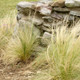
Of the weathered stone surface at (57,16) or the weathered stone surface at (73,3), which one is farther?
the weathered stone surface at (57,16)

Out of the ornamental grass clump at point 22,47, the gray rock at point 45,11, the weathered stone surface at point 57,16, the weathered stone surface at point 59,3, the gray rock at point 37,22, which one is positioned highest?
the weathered stone surface at point 59,3

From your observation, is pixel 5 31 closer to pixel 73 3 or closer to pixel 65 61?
pixel 73 3

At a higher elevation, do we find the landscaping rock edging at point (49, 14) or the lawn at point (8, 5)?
the landscaping rock edging at point (49, 14)

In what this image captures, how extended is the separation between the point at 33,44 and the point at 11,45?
1.28ft

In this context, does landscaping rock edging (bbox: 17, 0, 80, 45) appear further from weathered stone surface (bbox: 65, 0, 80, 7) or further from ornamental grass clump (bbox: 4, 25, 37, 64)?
ornamental grass clump (bbox: 4, 25, 37, 64)

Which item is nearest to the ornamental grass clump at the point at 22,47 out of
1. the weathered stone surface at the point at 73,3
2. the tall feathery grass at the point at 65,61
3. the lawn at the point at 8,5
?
the weathered stone surface at the point at 73,3

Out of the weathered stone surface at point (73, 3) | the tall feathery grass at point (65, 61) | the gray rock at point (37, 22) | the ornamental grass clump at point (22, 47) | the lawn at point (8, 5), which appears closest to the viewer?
the tall feathery grass at point (65, 61)

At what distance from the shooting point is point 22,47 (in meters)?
4.26

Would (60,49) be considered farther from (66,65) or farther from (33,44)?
(33,44)

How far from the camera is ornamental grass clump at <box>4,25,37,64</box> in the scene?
4.28 meters

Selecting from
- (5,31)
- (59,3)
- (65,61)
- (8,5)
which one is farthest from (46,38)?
(8,5)

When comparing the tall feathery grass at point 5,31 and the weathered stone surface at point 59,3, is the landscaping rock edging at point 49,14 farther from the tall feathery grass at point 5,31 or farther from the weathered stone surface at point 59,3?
the tall feathery grass at point 5,31

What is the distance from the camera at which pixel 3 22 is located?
6238mm

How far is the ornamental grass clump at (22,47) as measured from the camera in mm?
4277
